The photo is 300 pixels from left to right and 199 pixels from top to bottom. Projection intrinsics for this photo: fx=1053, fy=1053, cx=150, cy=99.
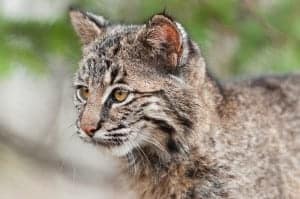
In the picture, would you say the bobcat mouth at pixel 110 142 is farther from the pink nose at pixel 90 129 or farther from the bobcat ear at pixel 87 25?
the bobcat ear at pixel 87 25

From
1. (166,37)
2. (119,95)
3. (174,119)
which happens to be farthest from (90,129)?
(166,37)

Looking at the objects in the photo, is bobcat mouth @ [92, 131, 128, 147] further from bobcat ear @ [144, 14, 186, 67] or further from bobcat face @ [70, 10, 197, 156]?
bobcat ear @ [144, 14, 186, 67]

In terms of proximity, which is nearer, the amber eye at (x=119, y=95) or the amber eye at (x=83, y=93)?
the amber eye at (x=119, y=95)

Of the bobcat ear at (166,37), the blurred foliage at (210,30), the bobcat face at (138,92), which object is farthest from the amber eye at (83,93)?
the blurred foliage at (210,30)

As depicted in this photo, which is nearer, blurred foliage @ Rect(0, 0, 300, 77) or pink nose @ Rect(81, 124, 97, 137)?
pink nose @ Rect(81, 124, 97, 137)

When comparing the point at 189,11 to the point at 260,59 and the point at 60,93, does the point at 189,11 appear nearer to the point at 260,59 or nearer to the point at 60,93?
the point at 260,59

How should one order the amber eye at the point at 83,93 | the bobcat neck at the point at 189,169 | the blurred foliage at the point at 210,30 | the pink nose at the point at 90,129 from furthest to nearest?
the blurred foliage at the point at 210,30, the bobcat neck at the point at 189,169, the amber eye at the point at 83,93, the pink nose at the point at 90,129

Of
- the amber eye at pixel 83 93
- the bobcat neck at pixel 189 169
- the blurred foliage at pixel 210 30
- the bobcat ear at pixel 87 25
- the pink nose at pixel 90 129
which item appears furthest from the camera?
the blurred foliage at pixel 210 30

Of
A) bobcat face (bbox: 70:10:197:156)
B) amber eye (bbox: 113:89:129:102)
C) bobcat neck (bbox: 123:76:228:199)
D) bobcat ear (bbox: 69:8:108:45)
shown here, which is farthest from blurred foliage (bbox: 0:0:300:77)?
amber eye (bbox: 113:89:129:102)
